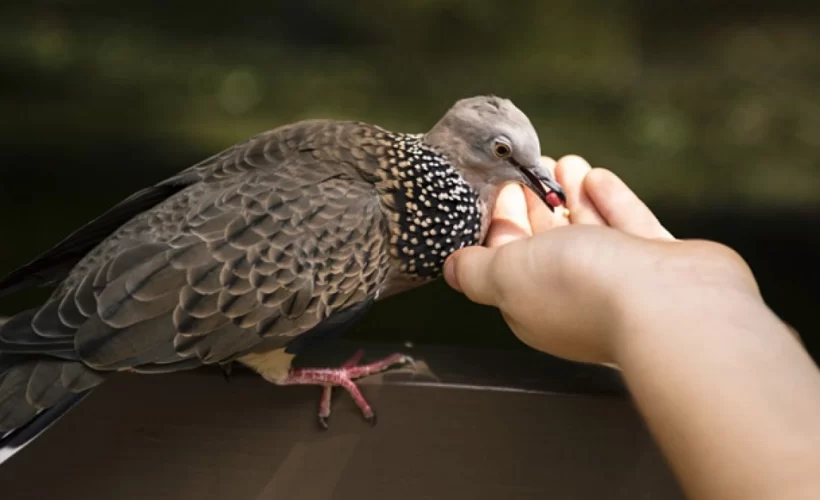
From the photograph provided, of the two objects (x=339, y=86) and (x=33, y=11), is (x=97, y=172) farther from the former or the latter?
(x=339, y=86)

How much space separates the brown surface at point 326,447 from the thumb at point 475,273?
121 millimetres

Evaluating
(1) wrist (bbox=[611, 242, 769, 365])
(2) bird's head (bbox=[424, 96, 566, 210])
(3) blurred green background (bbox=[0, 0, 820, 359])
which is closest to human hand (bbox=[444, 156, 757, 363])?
(1) wrist (bbox=[611, 242, 769, 365])

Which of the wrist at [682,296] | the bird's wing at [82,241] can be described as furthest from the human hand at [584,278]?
the bird's wing at [82,241]

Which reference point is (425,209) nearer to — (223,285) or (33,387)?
(223,285)

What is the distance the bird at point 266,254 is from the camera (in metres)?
0.64

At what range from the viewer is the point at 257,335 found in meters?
0.66

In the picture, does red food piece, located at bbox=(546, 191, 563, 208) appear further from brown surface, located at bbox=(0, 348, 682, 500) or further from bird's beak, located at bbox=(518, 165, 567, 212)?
brown surface, located at bbox=(0, 348, 682, 500)

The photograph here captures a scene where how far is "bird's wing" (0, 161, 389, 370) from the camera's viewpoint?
640 millimetres

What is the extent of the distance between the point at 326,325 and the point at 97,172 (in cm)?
61

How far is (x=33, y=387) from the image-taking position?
0.63 metres

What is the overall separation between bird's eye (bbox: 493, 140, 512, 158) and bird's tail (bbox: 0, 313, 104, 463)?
45 cm

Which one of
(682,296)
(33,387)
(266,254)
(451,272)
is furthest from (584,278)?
(33,387)

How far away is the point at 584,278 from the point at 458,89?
561 mm

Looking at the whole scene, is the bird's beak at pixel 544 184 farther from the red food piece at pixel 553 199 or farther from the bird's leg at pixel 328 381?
the bird's leg at pixel 328 381
